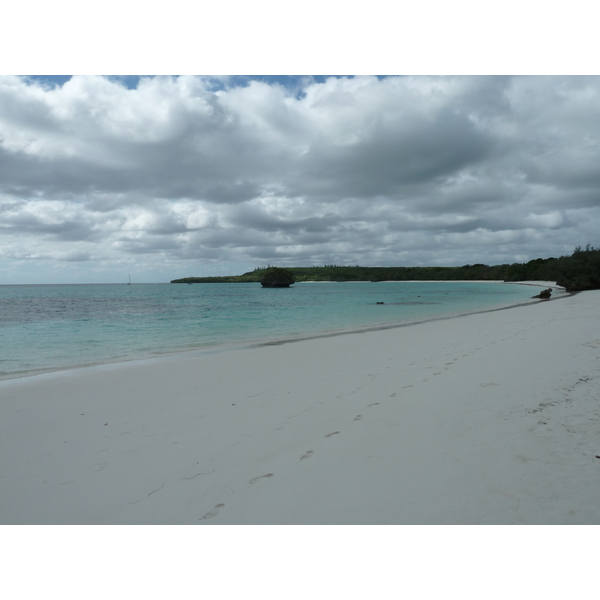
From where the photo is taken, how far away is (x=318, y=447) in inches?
169

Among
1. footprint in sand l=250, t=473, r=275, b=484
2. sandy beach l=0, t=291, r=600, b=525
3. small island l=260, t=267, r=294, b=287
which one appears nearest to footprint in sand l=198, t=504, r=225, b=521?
sandy beach l=0, t=291, r=600, b=525

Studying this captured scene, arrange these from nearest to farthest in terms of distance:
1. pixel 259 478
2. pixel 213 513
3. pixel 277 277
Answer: pixel 213 513 → pixel 259 478 → pixel 277 277

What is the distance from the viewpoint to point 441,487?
3.28 meters

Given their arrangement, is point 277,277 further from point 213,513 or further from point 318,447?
point 213,513

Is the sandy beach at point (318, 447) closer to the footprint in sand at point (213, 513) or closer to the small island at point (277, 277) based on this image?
the footprint in sand at point (213, 513)

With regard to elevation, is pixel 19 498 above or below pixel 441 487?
below

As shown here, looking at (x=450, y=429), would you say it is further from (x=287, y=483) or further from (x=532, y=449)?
(x=287, y=483)

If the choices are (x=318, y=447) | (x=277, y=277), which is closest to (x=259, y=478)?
(x=318, y=447)

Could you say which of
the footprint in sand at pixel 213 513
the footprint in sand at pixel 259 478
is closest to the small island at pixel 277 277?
the footprint in sand at pixel 259 478

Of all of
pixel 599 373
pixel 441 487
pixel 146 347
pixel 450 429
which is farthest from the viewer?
pixel 146 347

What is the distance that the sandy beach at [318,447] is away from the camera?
3.14 m

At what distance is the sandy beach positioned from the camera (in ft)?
10.3

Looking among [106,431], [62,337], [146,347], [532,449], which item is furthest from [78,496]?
[62,337]

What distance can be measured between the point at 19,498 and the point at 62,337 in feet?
62.8
